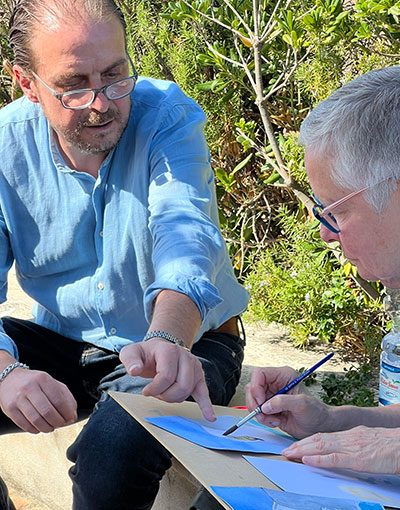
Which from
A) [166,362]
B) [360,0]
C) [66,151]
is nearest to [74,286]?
[66,151]

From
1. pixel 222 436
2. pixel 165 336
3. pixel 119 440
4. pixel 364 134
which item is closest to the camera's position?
pixel 364 134

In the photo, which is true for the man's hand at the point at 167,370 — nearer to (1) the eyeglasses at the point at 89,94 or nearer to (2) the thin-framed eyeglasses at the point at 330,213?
(2) the thin-framed eyeglasses at the point at 330,213

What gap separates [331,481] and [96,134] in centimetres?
152

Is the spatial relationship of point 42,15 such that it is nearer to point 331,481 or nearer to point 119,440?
point 119,440

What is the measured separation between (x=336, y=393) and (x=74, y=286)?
1.11 metres

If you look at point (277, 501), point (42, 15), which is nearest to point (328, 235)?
point (277, 501)

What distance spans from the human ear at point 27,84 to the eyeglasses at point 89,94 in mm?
155

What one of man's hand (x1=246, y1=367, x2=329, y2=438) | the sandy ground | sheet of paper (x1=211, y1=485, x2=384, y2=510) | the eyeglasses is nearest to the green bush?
the sandy ground

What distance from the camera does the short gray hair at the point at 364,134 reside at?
171cm

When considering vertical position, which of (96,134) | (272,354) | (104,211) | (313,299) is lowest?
(272,354)

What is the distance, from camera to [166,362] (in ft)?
6.27

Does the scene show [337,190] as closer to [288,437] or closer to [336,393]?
[288,437]

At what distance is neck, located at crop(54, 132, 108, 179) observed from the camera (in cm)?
286

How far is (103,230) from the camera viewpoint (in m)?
2.84
